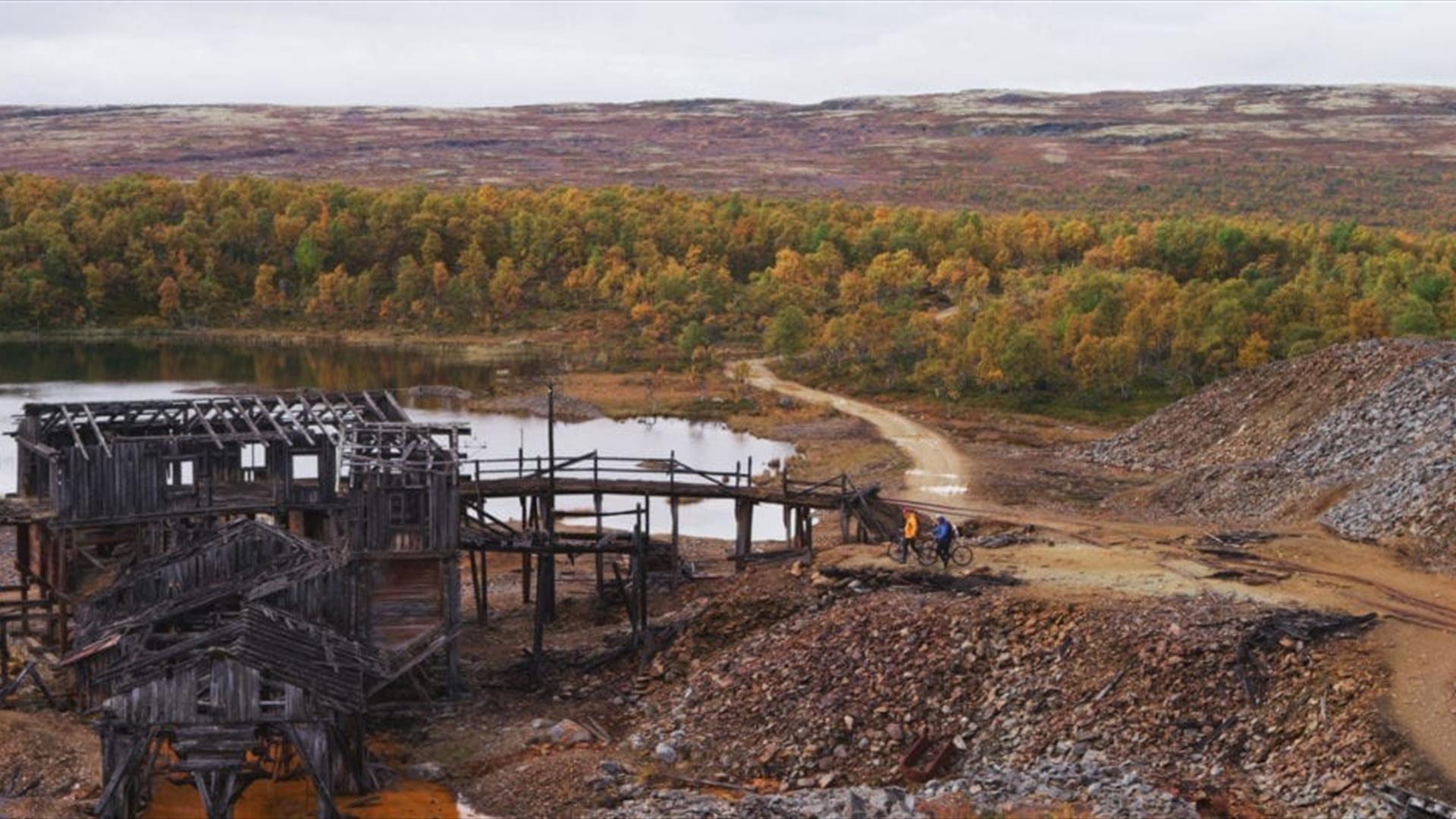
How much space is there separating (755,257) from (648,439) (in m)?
65.0

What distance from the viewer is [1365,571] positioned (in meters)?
44.8

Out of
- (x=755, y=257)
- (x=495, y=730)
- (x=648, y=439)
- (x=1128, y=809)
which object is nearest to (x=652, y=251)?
(x=755, y=257)

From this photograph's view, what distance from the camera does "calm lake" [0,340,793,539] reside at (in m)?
75.3

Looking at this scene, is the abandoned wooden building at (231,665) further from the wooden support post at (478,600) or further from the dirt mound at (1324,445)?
the dirt mound at (1324,445)

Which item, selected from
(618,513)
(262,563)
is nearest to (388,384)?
(618,513)

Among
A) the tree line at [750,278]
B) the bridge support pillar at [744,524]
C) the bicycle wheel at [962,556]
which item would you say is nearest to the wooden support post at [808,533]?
the bridge support pillar at [744,524]

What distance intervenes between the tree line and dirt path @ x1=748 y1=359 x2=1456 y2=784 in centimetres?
3802

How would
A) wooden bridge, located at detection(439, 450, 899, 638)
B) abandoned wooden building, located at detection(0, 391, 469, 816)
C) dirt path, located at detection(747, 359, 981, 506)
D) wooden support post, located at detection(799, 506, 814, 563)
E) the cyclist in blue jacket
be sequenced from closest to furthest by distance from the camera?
abandoned wooden building, located at detection(0, 391, 469, 816) < the cyclist in blue jacket < wooden bridge, located at detection(439, 450, 899, 638) < wooden support post, located at detection(799, 506, 814, 563) < dirt path, located at detection(747, 359, 981, 506)

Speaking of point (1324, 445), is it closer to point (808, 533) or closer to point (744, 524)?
point (808, 533)

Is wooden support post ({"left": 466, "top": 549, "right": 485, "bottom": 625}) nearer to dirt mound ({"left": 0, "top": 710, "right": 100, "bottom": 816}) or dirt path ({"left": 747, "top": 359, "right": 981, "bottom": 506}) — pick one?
dirt mound ({"left": 0, "top": 710, "right": 100, "bottom": 816})

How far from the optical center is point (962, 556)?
4631 cm

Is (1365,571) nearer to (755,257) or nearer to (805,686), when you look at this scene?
(805,686)

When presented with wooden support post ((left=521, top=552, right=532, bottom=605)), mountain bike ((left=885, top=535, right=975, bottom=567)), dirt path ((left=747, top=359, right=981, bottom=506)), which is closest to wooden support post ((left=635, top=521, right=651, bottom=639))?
wooden support post ((left=521, top=552, right=532, bottom=605))

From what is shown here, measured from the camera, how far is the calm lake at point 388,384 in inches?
2965
